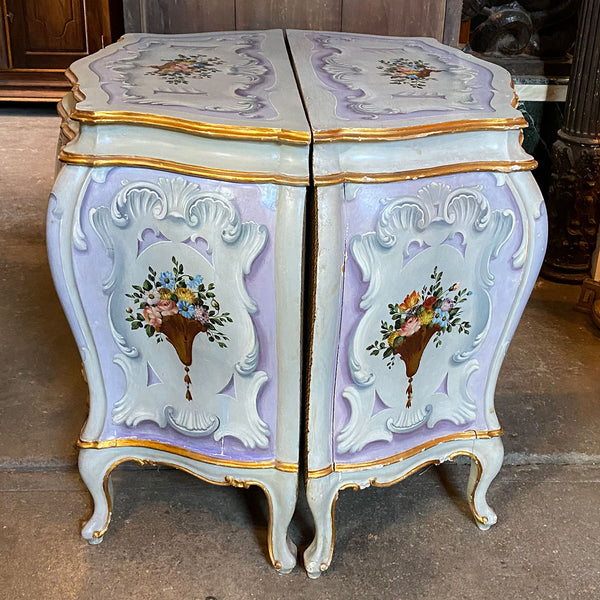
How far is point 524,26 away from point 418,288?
6.43ft

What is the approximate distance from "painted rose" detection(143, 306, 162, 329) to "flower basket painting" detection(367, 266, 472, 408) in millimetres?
388

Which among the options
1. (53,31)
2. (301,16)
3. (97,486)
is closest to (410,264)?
(97,486)

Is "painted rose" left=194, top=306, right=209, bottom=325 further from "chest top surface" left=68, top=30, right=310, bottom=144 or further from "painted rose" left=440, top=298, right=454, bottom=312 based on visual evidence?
"painted rose" left=440, top=298, right=454, bottom=312

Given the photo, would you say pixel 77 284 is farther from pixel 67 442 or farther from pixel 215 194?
pixel 67 442

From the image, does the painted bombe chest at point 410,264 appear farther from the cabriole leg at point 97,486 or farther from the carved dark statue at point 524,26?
the carved dark statue at point 524,26

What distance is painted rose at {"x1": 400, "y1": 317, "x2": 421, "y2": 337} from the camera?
1.51 metres

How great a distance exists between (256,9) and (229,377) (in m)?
1.25

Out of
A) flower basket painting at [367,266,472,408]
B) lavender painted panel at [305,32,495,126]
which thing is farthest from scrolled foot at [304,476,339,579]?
lavender painted panel at [305,32,495,126]

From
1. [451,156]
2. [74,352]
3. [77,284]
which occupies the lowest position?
[74,352]

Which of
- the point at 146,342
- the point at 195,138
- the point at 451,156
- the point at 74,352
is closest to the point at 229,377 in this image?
the point at 146,342

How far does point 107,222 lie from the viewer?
1423 mm

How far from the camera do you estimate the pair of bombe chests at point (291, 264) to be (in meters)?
1.37

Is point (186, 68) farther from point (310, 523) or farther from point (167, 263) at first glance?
point (310, 523)

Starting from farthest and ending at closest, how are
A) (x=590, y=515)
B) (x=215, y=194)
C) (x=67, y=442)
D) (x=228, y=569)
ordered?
(x=67, y=442) < (x=590, y=515) < (x=228, y=569) < (x=215, y=194)
